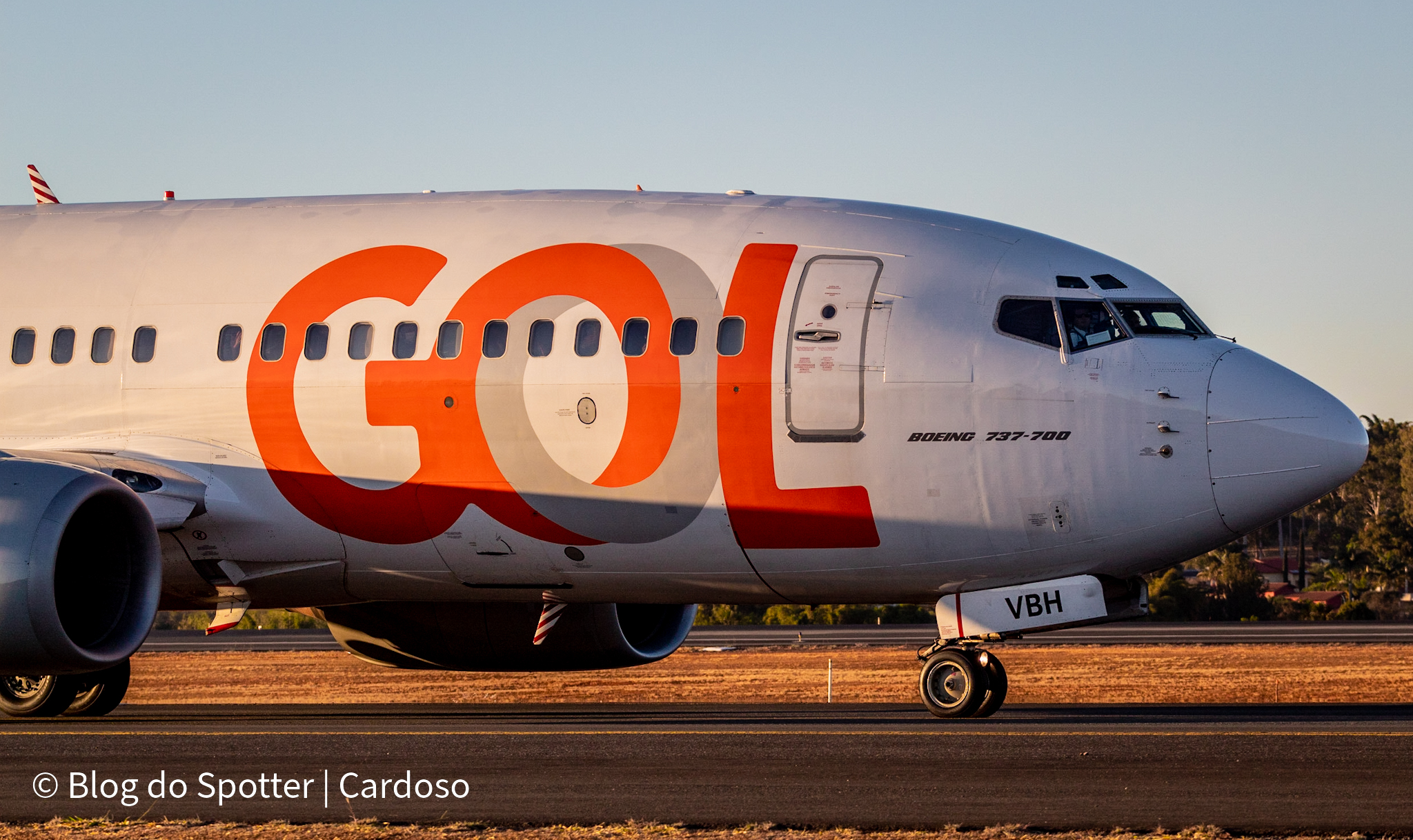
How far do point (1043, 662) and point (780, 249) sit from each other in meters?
19.1

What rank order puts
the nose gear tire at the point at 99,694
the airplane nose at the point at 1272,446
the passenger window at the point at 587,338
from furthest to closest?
the nose gear tire at the point at 99,694, the passenger window at the point at 587,338, the airplane nose at the point at 1272,446

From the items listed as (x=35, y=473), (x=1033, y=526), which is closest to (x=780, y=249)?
(x=1033, y=526)

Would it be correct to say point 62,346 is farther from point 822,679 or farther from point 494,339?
point 822,679

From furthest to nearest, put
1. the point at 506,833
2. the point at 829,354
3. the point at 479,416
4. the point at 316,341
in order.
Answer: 1. the point at 316,341
2. the point at 479,416
3. the point at 829,354
4. the point at 506,833

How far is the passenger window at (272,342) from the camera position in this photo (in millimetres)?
16391

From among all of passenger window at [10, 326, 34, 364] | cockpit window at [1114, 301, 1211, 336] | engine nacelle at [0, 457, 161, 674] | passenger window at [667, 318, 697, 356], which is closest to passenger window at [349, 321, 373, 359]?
engine nacelle at [0, 457, 161, 674]

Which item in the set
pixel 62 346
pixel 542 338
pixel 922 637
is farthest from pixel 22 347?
pixel 922 637

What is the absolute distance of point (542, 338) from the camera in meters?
15.6

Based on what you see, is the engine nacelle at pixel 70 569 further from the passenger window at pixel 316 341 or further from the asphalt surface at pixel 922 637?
the asphalt surface at pixel 922 637

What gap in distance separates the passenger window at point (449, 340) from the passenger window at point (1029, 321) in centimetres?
534

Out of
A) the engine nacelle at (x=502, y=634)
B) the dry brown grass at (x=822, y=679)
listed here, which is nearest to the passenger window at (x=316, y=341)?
the engine nacelle at (x=502, y=634)

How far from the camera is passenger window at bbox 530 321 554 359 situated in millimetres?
15578

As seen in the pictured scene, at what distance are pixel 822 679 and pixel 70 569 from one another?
53.1 ft

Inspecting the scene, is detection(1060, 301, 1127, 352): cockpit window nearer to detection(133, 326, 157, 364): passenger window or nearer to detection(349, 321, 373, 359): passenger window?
detection(349, 321, 373, 359): passenger window
